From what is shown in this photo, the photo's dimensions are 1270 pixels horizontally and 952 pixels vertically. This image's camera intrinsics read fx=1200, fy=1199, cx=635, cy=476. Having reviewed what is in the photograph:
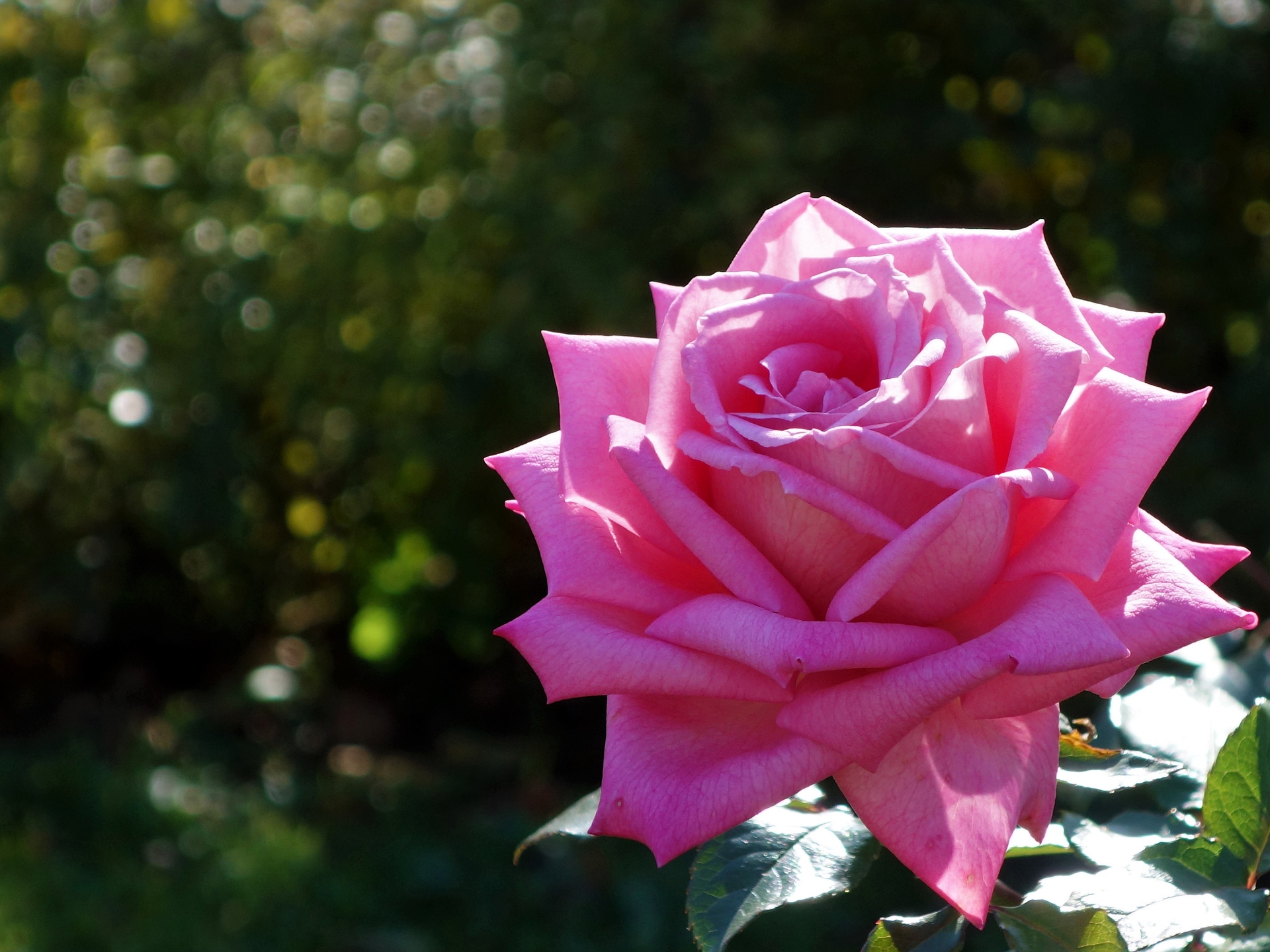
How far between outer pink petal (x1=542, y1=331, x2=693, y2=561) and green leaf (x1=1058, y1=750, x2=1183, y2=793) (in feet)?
0.84

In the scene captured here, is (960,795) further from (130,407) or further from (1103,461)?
(130,407)

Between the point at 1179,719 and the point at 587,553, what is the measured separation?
437mm

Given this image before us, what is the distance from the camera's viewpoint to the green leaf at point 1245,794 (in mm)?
630

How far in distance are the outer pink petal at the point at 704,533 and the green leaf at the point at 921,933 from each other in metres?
0.18

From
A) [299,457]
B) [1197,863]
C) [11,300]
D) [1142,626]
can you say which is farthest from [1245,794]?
[299,457]

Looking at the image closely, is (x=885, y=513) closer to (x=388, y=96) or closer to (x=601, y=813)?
(x=601, y=813)

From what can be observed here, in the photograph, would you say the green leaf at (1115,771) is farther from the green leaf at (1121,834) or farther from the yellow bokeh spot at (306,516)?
the yellow bokeh spot at (306,516)

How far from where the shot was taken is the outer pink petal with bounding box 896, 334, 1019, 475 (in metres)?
0.54

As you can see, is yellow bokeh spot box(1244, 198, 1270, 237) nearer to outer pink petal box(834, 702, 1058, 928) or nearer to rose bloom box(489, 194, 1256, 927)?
rose bloom box(489, 194, 1256, 927)

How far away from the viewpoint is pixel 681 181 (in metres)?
2.55

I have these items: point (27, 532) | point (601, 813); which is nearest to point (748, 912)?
point (601, 813)

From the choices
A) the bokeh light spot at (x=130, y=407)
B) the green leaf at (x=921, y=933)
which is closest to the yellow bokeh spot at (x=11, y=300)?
the bokeh light spot at (x=130, y=407)

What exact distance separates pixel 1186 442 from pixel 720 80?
112 centimetres

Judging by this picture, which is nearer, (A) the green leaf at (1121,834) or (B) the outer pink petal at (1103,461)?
(B) the outer pink petal at (1103,461)
